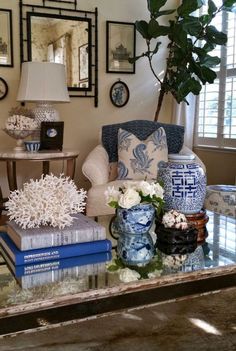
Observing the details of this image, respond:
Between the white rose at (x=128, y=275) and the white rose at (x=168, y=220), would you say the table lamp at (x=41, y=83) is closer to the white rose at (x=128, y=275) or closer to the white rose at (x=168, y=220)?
the white rose at (x=168, y=220)

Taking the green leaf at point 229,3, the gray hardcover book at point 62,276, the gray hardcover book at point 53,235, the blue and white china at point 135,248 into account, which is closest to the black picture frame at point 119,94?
the green leaf at point 229,3

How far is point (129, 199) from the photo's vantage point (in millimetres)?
1410

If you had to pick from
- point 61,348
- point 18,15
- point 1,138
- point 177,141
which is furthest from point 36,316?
point 18,15

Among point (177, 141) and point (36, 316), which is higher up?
point (177, 141)

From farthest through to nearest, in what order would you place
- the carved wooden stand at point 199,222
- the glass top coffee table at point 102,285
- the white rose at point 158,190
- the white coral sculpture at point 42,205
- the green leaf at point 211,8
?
the green leaf at point 211,8 < the carved wooden stand at point 199,222 < the white rose at point 158,190 < the white coral sculpture at point 42,205 < the glass top coffee table at point 102,285

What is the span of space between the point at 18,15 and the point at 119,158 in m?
1.64

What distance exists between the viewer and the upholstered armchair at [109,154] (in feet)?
8.61

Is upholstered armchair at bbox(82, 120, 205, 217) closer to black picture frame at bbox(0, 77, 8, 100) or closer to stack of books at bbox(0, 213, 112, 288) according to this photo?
black picture frame at bbox(0, 77, 8, 100)

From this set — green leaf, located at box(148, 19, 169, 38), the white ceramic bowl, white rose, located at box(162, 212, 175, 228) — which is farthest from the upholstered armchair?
white rose, located at box(162, 212, 175, 228)

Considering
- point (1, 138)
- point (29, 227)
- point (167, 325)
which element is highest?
point (1, 138)

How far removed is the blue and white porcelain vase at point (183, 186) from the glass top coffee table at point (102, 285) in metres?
0.17

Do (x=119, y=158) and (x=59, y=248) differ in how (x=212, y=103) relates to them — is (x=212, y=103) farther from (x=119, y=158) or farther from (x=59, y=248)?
→ (x=59, y=248)

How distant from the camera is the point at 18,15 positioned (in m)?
3.49

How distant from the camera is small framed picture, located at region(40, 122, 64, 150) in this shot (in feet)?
10.1
